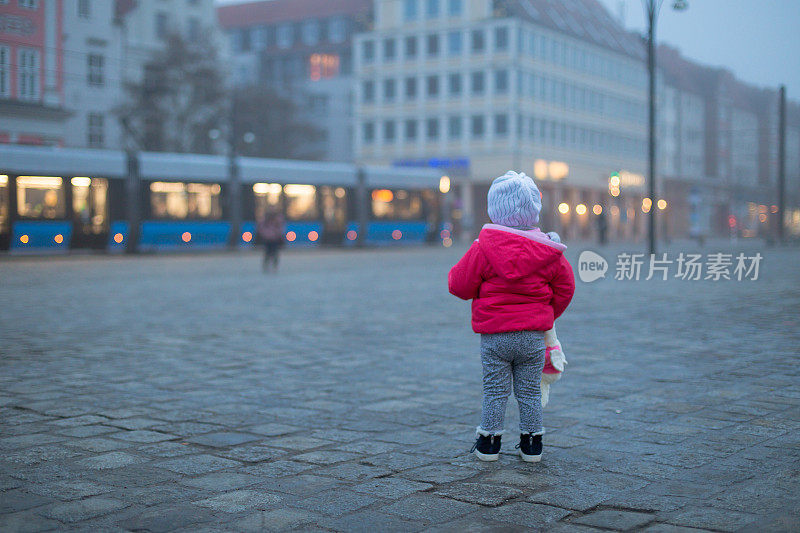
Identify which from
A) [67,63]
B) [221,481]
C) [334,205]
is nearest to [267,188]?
[334,205]

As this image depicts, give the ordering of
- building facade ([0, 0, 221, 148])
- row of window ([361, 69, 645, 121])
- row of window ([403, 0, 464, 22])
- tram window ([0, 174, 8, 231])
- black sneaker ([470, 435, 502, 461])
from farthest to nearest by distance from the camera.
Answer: row of window ([403, 0, 464, 22]) → row of window ([361, 69, 645, 121]) → tram window ([0, 174, 8, 231]) → building facade ([0, 0, 221, 148]) → black sneaker ([470, 435, 502, 461])

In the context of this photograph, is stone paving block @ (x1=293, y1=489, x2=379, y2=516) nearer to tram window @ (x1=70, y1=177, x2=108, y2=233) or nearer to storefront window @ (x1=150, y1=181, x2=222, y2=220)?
tram window @ (x1=70, y1=177, x2=108, y2=233)

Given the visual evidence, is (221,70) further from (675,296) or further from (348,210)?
(675,296)

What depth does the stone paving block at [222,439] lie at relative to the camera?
507 centimetres

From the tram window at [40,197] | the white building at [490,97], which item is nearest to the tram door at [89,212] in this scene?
the tram window at [40,197]

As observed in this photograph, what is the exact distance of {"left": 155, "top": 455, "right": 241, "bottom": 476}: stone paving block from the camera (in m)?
4.50

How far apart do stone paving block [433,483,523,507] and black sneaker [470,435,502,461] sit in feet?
1.38

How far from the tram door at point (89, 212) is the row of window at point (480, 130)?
35741 mm

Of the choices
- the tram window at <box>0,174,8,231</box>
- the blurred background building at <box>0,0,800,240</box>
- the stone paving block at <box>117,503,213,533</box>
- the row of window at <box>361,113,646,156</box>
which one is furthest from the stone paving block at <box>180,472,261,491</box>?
the row of window at <box>361,113,646,156</box>

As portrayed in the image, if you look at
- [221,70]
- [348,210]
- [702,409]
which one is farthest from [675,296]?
[221,70]

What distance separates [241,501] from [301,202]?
107 feet

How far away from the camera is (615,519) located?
3.67 meters

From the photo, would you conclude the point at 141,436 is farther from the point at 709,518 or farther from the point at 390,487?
the point at 709,518

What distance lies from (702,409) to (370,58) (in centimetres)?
6229
